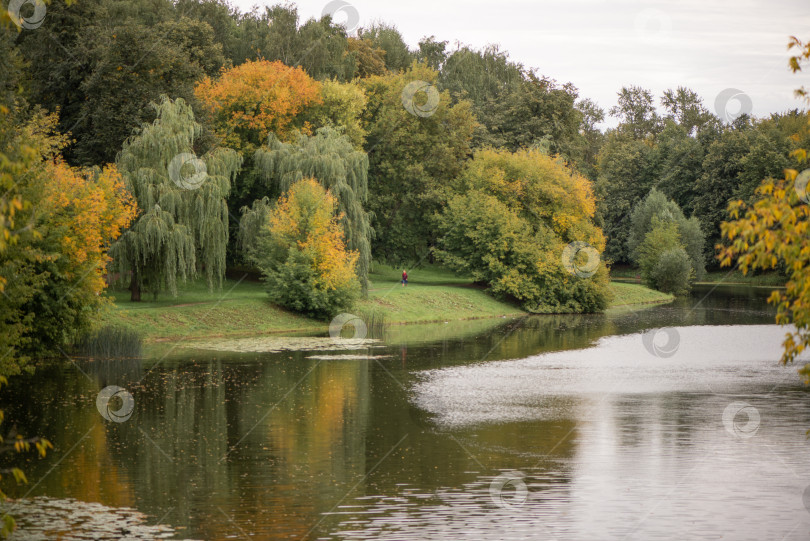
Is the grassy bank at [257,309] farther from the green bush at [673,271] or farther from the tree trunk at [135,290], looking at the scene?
the green bush at [673,271]

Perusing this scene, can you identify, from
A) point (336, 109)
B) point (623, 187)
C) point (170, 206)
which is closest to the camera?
point (170, 206)

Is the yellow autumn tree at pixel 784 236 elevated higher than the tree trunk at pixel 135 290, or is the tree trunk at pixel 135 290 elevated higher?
the yellow autumn tree at pixel 784 236

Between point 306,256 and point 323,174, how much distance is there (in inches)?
234

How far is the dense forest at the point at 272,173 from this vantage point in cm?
3222

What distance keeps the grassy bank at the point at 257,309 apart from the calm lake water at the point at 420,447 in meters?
3.83

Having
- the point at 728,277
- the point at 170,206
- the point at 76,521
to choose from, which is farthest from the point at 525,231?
the point at 76,521

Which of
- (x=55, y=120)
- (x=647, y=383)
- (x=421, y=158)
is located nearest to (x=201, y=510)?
(x=647, y=383)

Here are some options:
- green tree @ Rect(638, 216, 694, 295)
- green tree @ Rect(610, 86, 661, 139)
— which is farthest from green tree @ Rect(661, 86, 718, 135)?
green tree @ Rect(638, 216, 694, 295)

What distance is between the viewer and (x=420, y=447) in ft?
63.4

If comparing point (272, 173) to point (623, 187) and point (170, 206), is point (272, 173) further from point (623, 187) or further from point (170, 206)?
point (623, 187)

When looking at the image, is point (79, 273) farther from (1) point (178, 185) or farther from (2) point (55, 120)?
(2) point (55, 120)

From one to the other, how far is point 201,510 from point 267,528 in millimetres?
1593

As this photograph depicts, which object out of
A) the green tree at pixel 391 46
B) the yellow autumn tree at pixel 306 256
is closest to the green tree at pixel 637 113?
the green tree at pixel 391 46

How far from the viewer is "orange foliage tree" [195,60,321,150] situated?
5097cm
